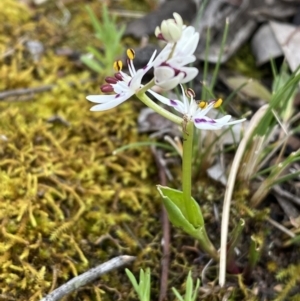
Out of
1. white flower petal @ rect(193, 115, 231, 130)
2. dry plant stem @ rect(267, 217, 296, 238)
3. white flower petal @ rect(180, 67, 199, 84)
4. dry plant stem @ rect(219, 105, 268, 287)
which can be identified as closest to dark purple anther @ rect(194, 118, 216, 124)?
white flower petal @ rect(193, 115, 231, 130)

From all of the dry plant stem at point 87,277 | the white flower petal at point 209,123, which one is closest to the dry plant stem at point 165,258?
the dry plant stem at point 87,277

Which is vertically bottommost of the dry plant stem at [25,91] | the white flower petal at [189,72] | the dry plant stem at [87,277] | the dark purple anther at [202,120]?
the dry plant stem at [87,277]

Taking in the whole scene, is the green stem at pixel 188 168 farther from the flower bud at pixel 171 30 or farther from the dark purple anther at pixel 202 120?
the flower bud at pixel 171 30

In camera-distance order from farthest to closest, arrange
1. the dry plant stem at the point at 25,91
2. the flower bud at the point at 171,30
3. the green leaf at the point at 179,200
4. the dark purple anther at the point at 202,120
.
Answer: the dry plant stem at the point at 25,91 < the green leaf at the point at 179,200 < the dark purple anther at the point at 202,120 < the flower bud at the point at 171,30

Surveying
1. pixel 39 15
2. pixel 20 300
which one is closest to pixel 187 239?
pixel 20 300

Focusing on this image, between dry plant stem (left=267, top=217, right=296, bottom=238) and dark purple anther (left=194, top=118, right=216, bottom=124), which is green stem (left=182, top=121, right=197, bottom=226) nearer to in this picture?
dark purple anther (left=194, top=118, right=216, bottom=124)

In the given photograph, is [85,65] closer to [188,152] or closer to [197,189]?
[197,189]

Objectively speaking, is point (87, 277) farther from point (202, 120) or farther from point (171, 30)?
point (171, 30)
